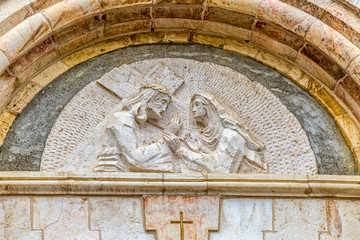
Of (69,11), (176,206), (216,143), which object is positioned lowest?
(176,206)

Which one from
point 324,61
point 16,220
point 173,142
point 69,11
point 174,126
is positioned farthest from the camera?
point 324,61

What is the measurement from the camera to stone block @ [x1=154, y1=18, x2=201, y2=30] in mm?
6160

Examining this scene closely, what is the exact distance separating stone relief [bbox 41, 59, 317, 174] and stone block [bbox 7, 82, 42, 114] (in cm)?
30

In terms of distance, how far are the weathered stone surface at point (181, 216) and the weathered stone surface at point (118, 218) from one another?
58 mm

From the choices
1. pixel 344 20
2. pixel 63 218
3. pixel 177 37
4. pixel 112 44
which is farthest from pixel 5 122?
pixel 344 20

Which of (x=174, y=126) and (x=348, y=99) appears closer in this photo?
(x=174, y=126)

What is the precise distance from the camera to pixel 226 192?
5.32 m

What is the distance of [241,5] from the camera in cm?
596

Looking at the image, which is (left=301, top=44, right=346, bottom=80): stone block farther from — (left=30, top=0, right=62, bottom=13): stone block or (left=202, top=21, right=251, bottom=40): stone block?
(left=30, top=0, right=62, bottom=13): stone block

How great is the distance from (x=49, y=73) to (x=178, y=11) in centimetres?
117

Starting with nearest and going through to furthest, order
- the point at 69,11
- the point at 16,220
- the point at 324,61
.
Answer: the point at 16,220, the point at 69,11, the point at 324,61

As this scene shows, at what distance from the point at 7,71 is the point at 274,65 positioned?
6.96ft

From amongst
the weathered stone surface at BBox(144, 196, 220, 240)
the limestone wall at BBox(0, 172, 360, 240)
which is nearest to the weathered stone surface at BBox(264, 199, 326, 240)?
the limestone wall at BBox(0, 172, 360, 240)

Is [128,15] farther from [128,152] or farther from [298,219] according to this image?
[298,219]
